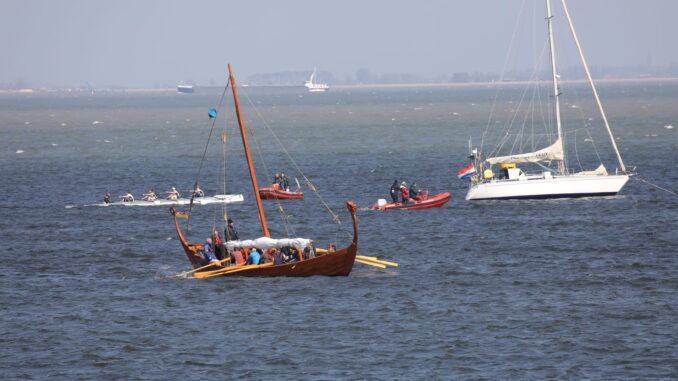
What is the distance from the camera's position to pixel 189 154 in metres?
143

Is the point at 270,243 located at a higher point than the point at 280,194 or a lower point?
higher

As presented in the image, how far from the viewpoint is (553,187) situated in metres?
80.8

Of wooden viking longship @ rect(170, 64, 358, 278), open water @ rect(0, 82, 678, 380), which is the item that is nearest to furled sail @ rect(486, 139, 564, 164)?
open water @ rect(0, 82, 678, 380)

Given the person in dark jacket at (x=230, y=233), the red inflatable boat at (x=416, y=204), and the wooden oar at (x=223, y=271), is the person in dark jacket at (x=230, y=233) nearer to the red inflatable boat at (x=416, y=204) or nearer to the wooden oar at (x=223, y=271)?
the wooden oar at (x=223, y=271)

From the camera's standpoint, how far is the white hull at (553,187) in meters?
80.7

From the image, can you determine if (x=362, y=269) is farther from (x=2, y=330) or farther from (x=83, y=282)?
(x=2, y=330)

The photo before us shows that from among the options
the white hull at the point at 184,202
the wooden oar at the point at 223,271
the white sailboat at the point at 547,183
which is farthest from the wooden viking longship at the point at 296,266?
the white hull at the point at 184,202

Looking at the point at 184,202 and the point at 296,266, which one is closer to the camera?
the point at 296,266

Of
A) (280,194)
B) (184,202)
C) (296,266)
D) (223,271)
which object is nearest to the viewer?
(296,266)

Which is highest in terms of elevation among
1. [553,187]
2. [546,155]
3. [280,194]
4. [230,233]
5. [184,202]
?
[546,155]

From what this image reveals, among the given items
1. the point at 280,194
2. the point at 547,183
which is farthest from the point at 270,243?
the point at 280,194

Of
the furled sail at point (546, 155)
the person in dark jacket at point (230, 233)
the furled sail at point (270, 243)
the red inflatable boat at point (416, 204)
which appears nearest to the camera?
the furled sail at point (270, 243)

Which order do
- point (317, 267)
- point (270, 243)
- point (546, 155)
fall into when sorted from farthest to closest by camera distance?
point (546, 155) → point (270, 243) → point (317, 267)

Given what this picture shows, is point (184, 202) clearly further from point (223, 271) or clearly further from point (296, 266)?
point (296, 266)
